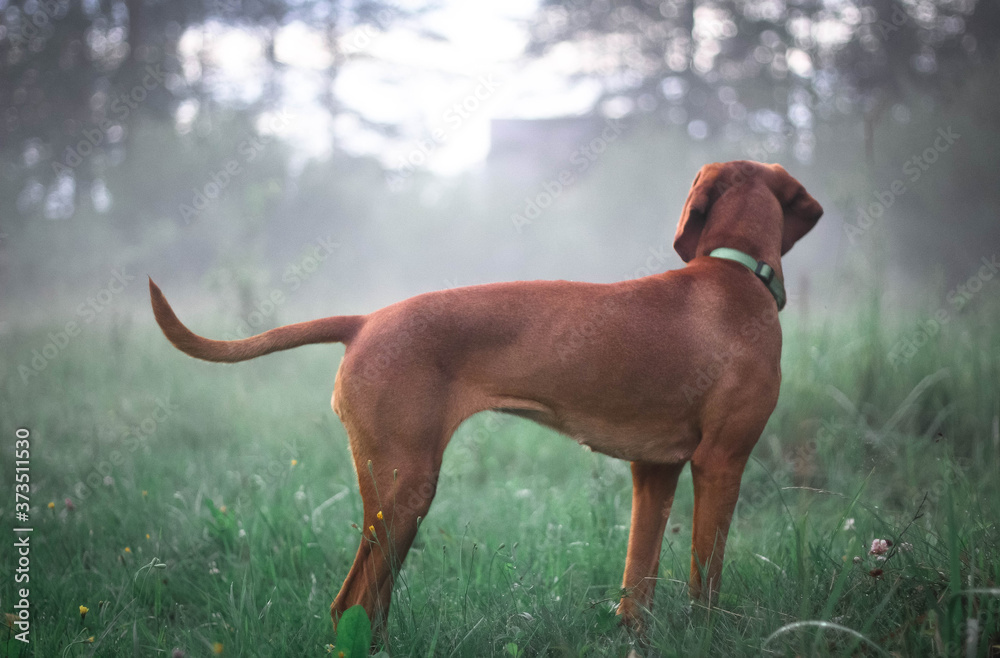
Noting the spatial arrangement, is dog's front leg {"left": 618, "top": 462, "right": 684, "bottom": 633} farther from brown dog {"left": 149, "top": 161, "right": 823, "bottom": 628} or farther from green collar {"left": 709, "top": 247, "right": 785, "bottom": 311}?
green collar {"left": 709, "top": 247, "right": 785, "bottom": 311}

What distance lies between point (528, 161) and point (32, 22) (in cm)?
1016

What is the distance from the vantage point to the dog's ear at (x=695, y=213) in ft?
7.38

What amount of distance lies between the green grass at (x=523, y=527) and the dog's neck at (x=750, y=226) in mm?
779

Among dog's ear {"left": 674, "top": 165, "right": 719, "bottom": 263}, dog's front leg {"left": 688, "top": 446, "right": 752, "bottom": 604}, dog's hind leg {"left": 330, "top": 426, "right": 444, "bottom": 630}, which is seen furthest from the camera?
dog's ear {"left": 674, "top": 165, "right": 719, "bottom": 263}

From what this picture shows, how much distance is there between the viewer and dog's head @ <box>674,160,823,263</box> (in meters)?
Answer: 2.26

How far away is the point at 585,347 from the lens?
193 cm

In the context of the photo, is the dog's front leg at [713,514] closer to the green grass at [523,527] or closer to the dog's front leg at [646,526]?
the green grass at [523,527]

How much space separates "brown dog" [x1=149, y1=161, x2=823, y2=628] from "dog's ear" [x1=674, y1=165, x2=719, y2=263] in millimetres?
180

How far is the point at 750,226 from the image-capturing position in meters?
2.20

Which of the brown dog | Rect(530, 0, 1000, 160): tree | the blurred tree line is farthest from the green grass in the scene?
Rect(530, 0, 1000, 160): tree

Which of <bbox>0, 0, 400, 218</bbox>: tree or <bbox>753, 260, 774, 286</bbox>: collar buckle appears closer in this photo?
<bbox>753, 260, 774, 286</bbox>: collar buckle

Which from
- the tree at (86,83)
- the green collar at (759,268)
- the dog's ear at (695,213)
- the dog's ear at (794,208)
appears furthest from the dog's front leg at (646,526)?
the tree at (86,83)

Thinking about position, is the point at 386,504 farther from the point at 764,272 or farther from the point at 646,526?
the point at 764,272

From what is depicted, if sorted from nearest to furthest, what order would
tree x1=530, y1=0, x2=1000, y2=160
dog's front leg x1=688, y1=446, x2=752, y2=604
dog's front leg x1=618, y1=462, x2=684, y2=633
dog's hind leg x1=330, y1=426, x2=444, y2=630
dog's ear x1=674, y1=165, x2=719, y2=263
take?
dog's hind leg x1=330, y1=426, x2=444, y2=630
dog's front leg x1=688, y1=446, x2=752, y2=604
dog's front leg x1=618, y1=462, x2=684, y2=633
dog's ear x1=674, y1=165, x2=719, y2=263
tree x1=530, y1=0, x2=1000, y2=160
